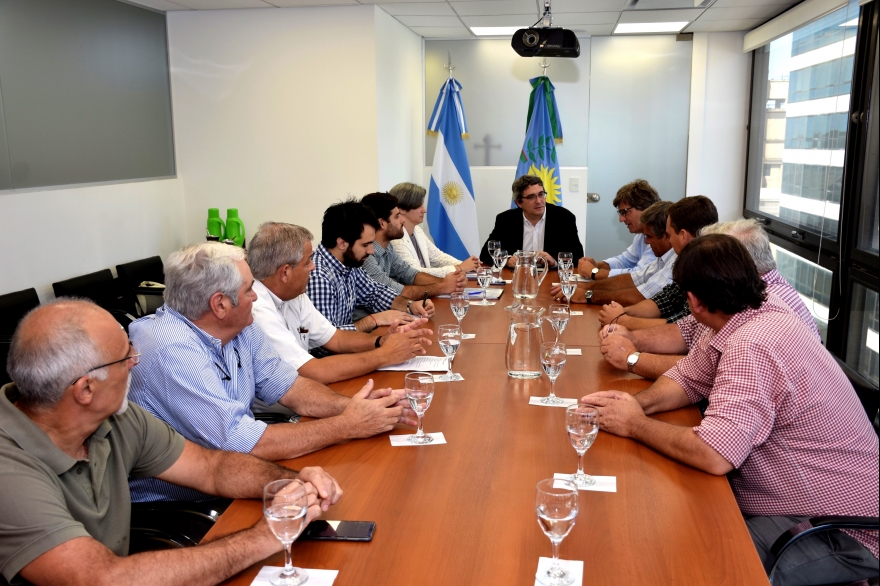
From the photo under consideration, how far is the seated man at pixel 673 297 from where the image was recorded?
11.5 ft

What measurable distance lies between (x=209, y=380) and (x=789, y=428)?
5.28ft

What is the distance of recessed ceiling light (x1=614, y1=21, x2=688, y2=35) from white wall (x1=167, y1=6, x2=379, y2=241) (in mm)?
2743

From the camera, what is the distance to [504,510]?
1.68 m

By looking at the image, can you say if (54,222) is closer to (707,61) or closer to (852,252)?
(852,252)

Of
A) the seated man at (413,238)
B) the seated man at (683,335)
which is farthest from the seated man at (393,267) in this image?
the seated man at (683,335)

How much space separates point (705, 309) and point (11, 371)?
1.83m

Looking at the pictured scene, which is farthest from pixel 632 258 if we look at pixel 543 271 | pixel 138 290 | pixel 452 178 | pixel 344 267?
pixel 138 290

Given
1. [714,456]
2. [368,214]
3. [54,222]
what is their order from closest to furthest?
[714,456] → [368,214] → [54,222]

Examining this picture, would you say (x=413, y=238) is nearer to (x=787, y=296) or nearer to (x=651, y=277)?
(x=651, y=277)

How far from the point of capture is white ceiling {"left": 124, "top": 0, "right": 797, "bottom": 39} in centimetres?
595

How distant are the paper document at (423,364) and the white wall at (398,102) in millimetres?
3643

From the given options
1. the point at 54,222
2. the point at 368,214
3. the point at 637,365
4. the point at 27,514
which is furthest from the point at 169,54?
the point at 27,514

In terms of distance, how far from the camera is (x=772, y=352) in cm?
196

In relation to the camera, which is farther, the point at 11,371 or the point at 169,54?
A: the point at 169,54
